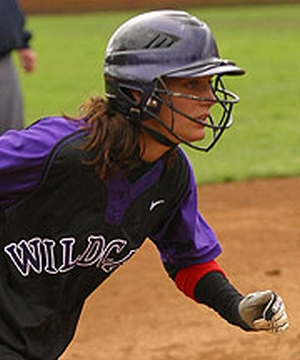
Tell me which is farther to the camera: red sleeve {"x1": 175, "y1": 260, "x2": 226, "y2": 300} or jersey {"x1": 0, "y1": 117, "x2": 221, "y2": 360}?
red sleeve {"x1": 175, "y1": 260, "x2": 226, "y2": 300}

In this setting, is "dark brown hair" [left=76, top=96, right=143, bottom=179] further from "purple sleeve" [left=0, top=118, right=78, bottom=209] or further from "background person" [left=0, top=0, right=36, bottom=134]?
"background person" [left=0, top=0, right=36, bottom=134]

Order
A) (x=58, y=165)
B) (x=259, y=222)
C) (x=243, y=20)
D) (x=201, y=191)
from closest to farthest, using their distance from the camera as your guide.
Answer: (x=58, y=165)
(x=259, y=222)
(x=201, y=191)
(x=243, y=20)

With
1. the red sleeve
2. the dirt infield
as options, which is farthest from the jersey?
the dirt infield

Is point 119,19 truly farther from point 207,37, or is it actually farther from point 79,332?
point 207,37

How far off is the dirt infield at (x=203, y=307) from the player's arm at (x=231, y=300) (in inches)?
54.5

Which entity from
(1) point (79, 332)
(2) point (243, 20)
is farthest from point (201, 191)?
(2) point (243, 20)

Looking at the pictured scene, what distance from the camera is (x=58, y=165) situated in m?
3.25

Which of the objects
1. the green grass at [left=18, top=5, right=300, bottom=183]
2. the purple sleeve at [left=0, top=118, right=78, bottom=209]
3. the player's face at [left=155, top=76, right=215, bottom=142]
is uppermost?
the player's face at [left=155, top=76, right=215, bottom=142]

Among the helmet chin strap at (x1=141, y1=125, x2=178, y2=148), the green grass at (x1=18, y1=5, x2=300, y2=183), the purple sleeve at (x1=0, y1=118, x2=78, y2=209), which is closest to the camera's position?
the purple sleeve at (x1=0, y1=118, x2=78, y2=209)

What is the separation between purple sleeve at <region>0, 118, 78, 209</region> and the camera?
10.5 feet

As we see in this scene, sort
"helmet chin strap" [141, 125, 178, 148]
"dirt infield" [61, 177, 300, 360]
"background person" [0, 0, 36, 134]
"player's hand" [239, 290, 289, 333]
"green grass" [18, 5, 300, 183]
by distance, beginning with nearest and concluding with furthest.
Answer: "helmet chin strap" [141, 125, 178, 148], "player's hand" [239, 290, 289, 333], "dirt infield" [61, 177, 300, 360], "background person" [0, 0, 36, 134], "green grass" [18, 5, 300, 183]

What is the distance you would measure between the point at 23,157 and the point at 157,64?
494 mm

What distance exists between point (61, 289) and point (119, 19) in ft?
91.7

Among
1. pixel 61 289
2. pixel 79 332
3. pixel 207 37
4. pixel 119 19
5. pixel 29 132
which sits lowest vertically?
pixel 119 19
